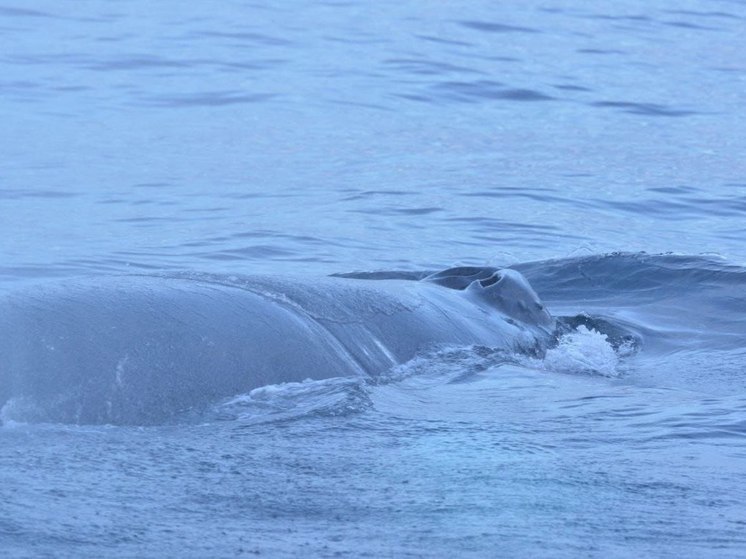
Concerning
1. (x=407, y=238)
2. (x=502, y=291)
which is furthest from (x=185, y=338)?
(x=407, y=238)

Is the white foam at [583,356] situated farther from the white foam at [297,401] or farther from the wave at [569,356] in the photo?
the white foam at [297,401]

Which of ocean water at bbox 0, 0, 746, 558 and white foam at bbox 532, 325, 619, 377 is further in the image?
white foam at bbox 532, 325, 619, 377

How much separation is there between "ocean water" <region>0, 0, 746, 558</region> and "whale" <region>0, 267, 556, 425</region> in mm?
95

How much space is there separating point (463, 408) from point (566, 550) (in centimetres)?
197

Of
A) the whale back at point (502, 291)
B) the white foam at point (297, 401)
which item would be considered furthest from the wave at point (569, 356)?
the whale back at point (502, 291)

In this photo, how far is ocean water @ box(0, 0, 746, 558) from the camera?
5254 mm

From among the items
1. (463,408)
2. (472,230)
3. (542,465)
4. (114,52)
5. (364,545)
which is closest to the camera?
(364,545)

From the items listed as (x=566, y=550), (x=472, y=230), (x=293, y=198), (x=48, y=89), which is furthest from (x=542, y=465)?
(x=48, y=89)

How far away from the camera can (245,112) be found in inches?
747

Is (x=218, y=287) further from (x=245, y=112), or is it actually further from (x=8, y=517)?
(x=245, y=112)

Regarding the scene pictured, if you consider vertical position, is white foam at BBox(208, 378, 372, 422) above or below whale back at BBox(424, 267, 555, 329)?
below

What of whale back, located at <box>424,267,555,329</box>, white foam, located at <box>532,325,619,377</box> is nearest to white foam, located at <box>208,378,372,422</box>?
white foam, located at <box>532,325,619,377</box>

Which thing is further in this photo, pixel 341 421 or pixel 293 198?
pixel 293 198

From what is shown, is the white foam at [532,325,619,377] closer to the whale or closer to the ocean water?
the ocean water
